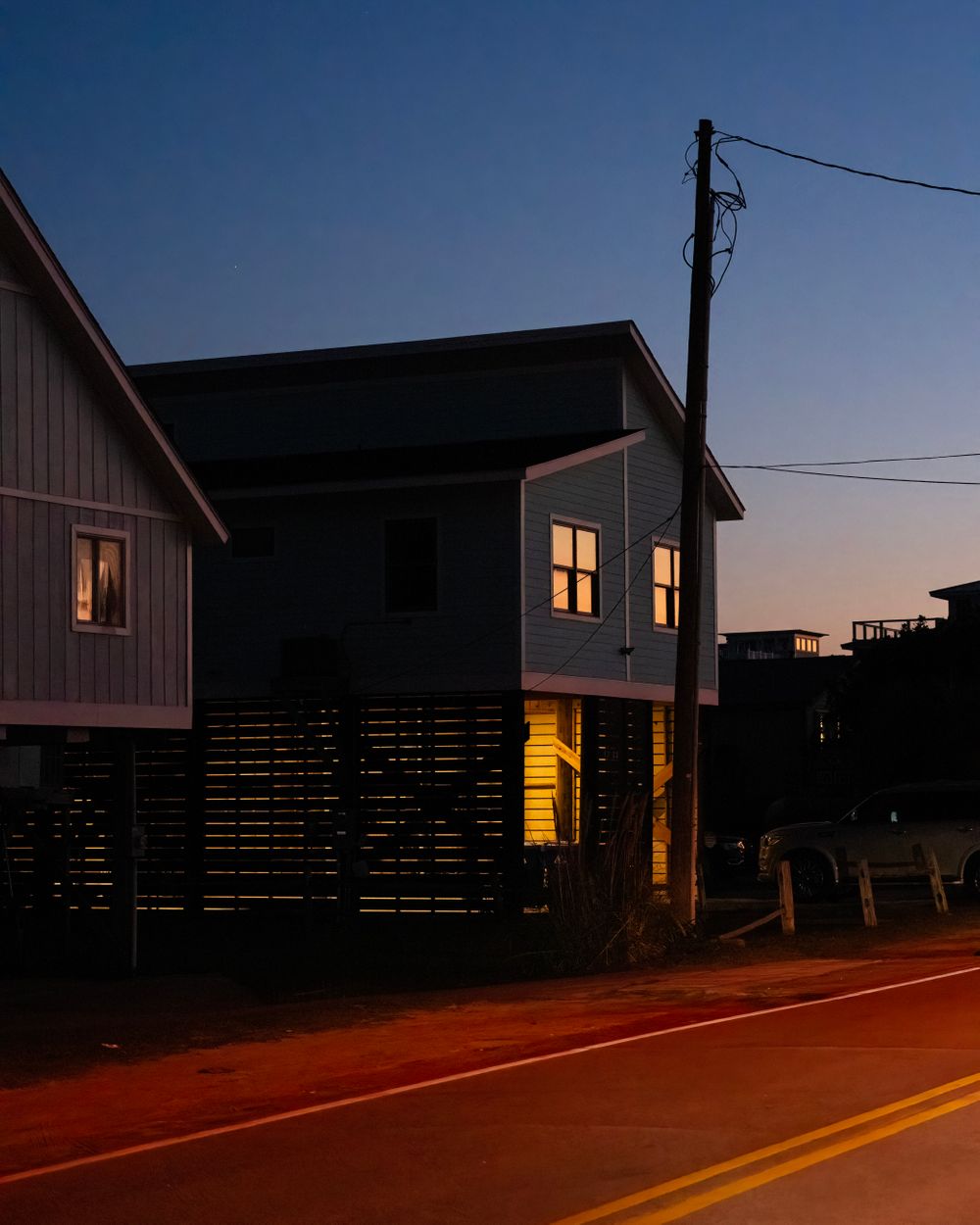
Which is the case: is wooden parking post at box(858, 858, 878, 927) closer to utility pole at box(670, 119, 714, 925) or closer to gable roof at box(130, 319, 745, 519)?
utility pole at box(670, 119, 714, 925)

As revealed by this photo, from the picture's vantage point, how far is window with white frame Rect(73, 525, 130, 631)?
20906 mm

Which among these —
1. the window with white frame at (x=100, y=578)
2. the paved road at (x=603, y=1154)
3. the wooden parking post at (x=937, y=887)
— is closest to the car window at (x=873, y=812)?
the wooden parking post at (x=937, y=887)

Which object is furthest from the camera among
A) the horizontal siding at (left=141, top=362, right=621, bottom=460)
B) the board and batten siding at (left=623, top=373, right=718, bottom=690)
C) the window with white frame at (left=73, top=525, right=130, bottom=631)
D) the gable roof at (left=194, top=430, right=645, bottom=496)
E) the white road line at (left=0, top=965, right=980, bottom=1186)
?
the board and batten siding at (left=623, top=373, right=718, bottom=690)

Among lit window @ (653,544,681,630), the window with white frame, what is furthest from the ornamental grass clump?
lit window @ (653,544,681,630)

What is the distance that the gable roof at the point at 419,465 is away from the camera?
28.0 metres

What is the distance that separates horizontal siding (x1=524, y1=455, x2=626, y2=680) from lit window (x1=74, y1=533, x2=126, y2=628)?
8.47 meters

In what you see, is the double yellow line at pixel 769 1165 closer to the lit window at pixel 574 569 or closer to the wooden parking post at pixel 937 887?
the wooden parking post at pixel 937 887

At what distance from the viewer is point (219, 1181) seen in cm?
895

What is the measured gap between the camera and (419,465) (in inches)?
1141

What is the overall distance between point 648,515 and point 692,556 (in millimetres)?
9591

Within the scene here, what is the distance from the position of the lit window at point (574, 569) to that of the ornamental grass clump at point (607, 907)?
8505 millimetres

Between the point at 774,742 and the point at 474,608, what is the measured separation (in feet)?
126

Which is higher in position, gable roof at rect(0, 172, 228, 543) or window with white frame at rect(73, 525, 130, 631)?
gable roof at rect(0, 172, 228, 543)

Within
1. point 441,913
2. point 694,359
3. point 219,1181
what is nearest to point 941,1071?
point 219,1181
